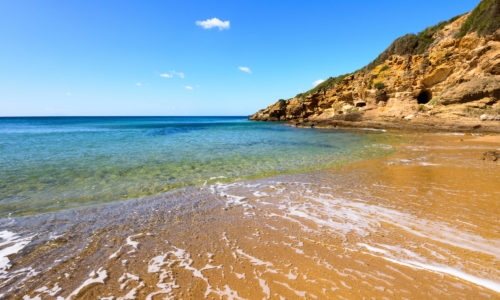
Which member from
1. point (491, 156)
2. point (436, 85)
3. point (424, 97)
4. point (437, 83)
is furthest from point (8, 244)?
point (424, 97)

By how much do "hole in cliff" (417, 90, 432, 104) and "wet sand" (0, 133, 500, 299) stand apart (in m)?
25.2

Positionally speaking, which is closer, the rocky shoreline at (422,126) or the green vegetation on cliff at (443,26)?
the rocky shoreline at (422,126)

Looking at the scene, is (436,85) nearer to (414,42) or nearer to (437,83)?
(437,83)

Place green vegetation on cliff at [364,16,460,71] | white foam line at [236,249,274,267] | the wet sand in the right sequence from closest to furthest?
the wet sand, white foam line at [236,249,274,267], green vegetation on cliff at [364,16,460,71]

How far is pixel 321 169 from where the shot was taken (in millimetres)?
8672

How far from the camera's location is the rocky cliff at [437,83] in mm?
19031

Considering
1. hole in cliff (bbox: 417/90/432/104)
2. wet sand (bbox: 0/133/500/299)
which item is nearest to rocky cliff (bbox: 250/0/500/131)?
hole in cliff (bbox: 417/90/432/104)

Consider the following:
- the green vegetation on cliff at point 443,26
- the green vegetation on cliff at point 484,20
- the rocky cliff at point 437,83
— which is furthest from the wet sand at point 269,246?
the green vegetation on cliff at point 443,26

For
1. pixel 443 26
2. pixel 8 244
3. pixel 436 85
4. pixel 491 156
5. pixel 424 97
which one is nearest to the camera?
pixel 8 244

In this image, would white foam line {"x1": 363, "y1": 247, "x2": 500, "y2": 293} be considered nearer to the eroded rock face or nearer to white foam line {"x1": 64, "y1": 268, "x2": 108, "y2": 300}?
→ white foam line {"x1": 64, "y1": 268, "x2": 108, "y2": 300}

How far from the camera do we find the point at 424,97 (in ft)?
84.9

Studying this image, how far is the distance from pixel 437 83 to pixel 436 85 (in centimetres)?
30

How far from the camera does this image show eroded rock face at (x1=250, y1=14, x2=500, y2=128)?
62.5ft

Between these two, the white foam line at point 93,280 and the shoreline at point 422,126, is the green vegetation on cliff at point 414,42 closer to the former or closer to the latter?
the shoreline at point 422,126
